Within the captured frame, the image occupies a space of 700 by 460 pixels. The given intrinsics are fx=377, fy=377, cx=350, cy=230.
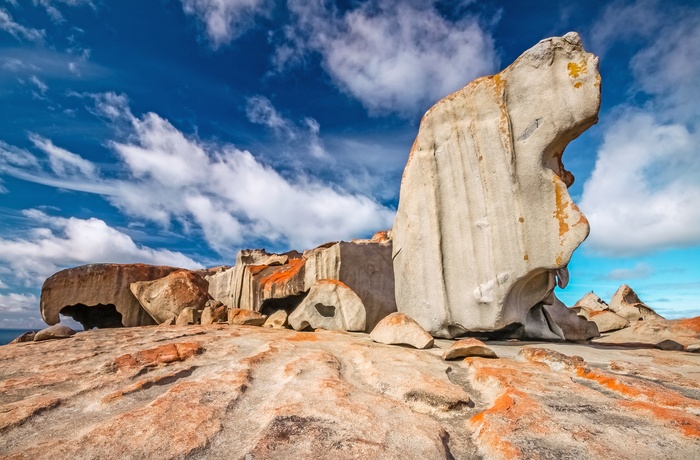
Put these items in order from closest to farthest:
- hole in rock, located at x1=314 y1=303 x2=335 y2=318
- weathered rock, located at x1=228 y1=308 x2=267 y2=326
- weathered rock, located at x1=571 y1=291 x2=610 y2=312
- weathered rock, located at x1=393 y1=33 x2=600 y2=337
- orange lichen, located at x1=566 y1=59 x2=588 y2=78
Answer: orange lichen, located at x1=566 y1=59 x2=588 y2=78, weathered rock, located at x1=393 y1=33 x2=600 y2=337, hole in rock, located at x1=314 y1=303 x2=335 y2=318, weathered rock, located at x1=228 y1=308 x2=267 y2=326, weathered rock, located at x1=571 y1=291 x2=610 y2=312

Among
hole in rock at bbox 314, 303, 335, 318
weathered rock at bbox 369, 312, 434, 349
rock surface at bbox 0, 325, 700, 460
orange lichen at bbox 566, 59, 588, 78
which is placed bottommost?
rock surface at bbox 0, 325, 700, 460

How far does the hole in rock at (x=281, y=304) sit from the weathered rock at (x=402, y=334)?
17.0ft

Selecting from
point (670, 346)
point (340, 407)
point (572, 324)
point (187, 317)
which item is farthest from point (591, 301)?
point (340, 407)

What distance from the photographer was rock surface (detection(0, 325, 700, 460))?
7.46 feet

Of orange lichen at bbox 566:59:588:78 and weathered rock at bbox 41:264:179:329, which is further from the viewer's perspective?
weathered rock at bbox 41:264:179:329

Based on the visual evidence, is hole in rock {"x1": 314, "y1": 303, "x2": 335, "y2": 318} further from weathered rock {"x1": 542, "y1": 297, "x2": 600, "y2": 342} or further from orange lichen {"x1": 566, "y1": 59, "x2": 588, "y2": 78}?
orange lichen {"x1": 566, "y1": 59, "x2": 588, "y2": 78}

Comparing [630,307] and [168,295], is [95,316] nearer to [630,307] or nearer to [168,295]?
[168,295]

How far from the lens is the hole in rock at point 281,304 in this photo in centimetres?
1126

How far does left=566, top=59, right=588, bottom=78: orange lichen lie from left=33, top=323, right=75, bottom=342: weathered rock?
1015 cm

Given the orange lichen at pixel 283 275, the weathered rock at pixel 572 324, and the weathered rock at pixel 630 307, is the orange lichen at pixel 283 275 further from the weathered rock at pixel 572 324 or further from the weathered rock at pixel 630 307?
the weathered rock at pixel 630 307

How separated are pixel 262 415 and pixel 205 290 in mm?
10270

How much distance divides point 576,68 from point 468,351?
4.78 meters

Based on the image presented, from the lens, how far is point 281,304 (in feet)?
38.7

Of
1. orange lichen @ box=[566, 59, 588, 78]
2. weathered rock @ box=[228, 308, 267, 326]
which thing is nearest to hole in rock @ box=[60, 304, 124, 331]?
weathered rock @ box=[228, 308, 267, 326]
